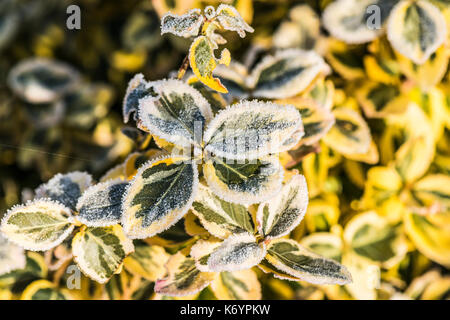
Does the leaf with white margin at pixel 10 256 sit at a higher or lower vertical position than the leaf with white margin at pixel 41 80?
lower

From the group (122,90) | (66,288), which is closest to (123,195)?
(66,288)

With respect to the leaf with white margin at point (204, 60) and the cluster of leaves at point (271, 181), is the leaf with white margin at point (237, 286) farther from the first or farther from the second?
the leaf with white margin at point (204, 60)

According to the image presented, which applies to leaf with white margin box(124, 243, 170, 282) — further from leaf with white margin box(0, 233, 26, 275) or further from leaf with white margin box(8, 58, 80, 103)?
leaf with white margin box(8, 58, 80, 103)

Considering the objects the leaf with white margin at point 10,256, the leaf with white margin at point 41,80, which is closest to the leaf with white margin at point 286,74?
the leaf with white margin at point 10,256

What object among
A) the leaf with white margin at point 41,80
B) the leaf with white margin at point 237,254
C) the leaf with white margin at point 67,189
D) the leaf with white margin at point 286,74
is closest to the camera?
the leaf with white margin at point 237,254

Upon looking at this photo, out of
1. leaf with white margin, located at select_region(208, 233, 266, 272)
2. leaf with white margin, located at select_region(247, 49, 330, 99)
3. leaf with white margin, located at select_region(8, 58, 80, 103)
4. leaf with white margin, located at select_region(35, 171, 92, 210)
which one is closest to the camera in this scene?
leaf with white margin, located at select_region(208, 233, 266, 272)

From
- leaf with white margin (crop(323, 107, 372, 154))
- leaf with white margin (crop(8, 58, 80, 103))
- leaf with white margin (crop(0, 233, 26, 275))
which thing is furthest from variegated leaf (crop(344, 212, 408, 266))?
leaf with white margin (crop(8, 58, 80, 103))

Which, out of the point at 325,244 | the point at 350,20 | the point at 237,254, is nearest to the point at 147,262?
the point at 237,254
